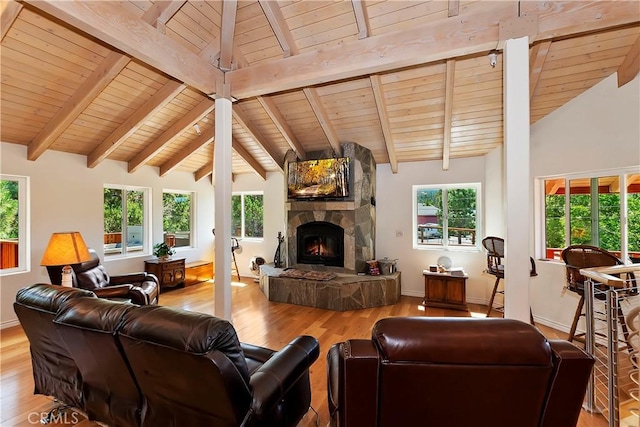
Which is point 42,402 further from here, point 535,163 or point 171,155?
point 535,163

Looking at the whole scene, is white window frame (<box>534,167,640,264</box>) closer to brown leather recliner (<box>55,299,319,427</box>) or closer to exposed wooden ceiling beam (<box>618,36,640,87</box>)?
exposed wooden ceiling beam (<box>618,36,640,87</box>)

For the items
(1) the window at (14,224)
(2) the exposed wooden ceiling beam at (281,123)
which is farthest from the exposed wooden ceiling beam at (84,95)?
(2) the exposed wooden ceiling beam at (281,123)

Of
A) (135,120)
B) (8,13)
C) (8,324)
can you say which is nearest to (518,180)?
(8,13)

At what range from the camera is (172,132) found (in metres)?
4.65

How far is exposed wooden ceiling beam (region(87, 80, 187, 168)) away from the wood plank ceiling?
0.07ft

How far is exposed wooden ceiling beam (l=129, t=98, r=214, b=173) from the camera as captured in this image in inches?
167

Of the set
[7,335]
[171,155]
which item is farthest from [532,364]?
[171,155]

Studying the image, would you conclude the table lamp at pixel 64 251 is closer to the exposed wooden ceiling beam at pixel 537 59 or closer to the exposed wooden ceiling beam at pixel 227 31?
the exposed wooden ceiling beam at pixel 227 31

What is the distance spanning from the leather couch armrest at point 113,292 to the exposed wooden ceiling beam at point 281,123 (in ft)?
10.1

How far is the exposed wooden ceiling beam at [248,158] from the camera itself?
5621 mm

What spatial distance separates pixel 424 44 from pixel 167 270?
552 cm

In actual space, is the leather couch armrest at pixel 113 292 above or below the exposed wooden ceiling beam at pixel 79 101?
below

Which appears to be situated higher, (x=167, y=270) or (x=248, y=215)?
(x=248, y=215)

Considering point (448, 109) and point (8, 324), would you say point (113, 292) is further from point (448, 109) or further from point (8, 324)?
point (448, 109)
